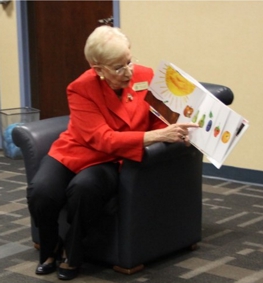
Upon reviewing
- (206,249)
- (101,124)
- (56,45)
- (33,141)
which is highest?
(56,45)

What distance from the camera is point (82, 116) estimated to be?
2916mm

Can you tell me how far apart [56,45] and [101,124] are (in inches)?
109

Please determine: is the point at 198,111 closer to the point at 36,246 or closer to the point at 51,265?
the point at 51,265

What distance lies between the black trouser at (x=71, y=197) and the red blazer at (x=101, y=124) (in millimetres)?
61

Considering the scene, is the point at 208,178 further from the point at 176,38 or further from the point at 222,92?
the point at 222,92

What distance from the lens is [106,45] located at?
2.83 m

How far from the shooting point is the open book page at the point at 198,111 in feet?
9.34

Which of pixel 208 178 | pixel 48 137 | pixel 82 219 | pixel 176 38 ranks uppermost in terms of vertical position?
pixel 176 38

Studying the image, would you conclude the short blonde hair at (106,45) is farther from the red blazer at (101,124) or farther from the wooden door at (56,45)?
the wooden door at (56,45)

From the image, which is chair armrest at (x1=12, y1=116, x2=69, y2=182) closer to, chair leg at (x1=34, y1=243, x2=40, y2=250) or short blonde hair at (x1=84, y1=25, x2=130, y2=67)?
chair leg at (x1=34, y1=243, x2=40, y2=250)

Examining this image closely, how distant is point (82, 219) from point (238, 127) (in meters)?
0.75

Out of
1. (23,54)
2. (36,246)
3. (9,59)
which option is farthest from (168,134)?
(9,59)

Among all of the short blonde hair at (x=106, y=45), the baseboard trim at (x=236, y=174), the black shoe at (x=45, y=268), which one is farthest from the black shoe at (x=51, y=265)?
the baseboard trim at (x=236, y=174)

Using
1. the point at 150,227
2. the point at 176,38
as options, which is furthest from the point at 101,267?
the point at 176,38
